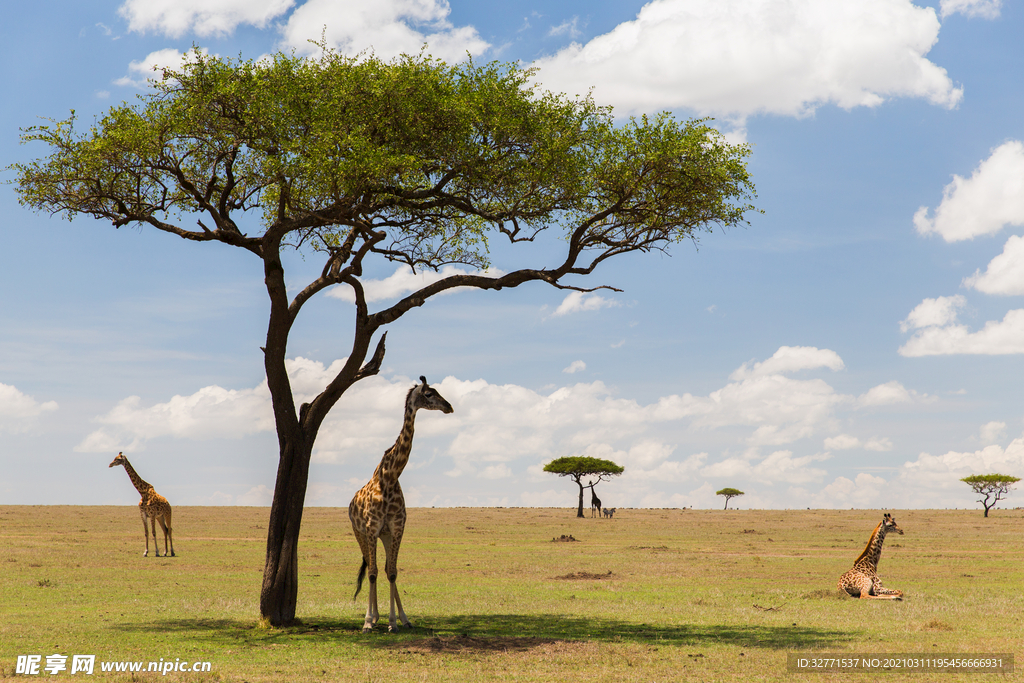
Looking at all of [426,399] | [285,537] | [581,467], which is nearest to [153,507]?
[285,537]

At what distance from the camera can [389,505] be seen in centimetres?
1490

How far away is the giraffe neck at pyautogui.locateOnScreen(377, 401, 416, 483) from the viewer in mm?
15055

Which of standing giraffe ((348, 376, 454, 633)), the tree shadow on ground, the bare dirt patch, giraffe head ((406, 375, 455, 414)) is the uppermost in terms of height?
giraffe head ((406, 375, 455, 414))

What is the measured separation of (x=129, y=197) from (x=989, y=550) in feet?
122

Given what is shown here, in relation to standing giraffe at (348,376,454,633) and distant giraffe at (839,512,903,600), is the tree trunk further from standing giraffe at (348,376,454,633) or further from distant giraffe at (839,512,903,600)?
distant giraffe at (839,512,903,600)

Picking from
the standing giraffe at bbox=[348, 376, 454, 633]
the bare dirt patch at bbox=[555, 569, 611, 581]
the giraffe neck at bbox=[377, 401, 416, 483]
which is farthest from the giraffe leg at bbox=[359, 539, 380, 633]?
the bare dirt patch at bbox=[555, 569, 611, 581]

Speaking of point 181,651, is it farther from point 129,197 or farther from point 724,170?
point 724,170

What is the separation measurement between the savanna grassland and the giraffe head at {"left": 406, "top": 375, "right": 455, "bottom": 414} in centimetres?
391

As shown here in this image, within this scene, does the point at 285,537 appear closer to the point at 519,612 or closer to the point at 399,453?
the point at 399,453

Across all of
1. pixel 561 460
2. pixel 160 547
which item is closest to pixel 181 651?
pixel 160 547

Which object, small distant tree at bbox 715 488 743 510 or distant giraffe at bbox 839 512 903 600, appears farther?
small distant tree at bbox 715 488 743 510

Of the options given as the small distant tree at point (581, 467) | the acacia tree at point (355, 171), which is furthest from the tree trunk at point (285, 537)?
the small distant tree at point (581, 467)

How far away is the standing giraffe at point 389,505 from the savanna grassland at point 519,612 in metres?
0.75

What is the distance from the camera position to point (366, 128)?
50.8ft
